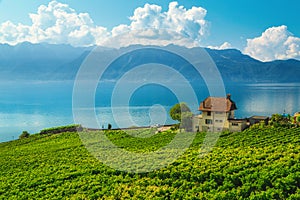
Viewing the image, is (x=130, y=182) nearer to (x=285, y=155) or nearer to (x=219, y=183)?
(x=219, y=183)

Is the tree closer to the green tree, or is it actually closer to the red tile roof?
the red tile roof

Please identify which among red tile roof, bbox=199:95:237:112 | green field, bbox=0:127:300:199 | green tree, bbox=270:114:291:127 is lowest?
green field, bbox=0:127:300:199

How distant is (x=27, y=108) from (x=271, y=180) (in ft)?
432

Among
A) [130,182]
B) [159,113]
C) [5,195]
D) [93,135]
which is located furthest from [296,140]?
[159,113]

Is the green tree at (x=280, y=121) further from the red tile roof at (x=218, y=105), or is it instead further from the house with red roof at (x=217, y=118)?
the red tile roof at (x=218, y=105)

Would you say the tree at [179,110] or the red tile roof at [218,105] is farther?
the tree at [179,110]

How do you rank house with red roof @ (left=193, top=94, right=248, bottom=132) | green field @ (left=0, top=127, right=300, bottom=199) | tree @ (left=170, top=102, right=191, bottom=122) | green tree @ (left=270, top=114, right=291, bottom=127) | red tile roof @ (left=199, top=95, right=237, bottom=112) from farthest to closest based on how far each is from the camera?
tree @ (left=170, top=102, right=191, bottom=122)
red tile roof @ (left=199, top=95, right=237, bottom=112)
house with red roof @ (left=193, top=94, right=248, bottom=132)
green tree @ (left=270, top=114, right=291, bottom=127)
green field @ (left=0, top=127, right=300, bottom=199)

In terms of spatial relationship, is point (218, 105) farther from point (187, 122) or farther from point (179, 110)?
point (179, 110)

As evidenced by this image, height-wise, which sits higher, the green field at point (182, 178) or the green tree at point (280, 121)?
the green tree at point (280, 121)

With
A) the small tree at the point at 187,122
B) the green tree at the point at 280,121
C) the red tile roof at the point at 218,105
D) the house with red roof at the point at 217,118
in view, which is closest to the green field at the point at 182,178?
the green tree at the point at 280,121

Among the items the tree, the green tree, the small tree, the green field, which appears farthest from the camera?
the tree

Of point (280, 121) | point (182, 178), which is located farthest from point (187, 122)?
point (182, 178)

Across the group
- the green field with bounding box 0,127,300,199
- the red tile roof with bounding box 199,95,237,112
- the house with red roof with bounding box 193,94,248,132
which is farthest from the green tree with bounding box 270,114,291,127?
the green field with bounding box 0,127,300,199

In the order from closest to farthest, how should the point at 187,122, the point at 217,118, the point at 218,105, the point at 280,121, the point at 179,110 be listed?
the point at 280,121 → the point at 217,118 → the point at 218,105 → the point at 187,122 → the point at 179,110
